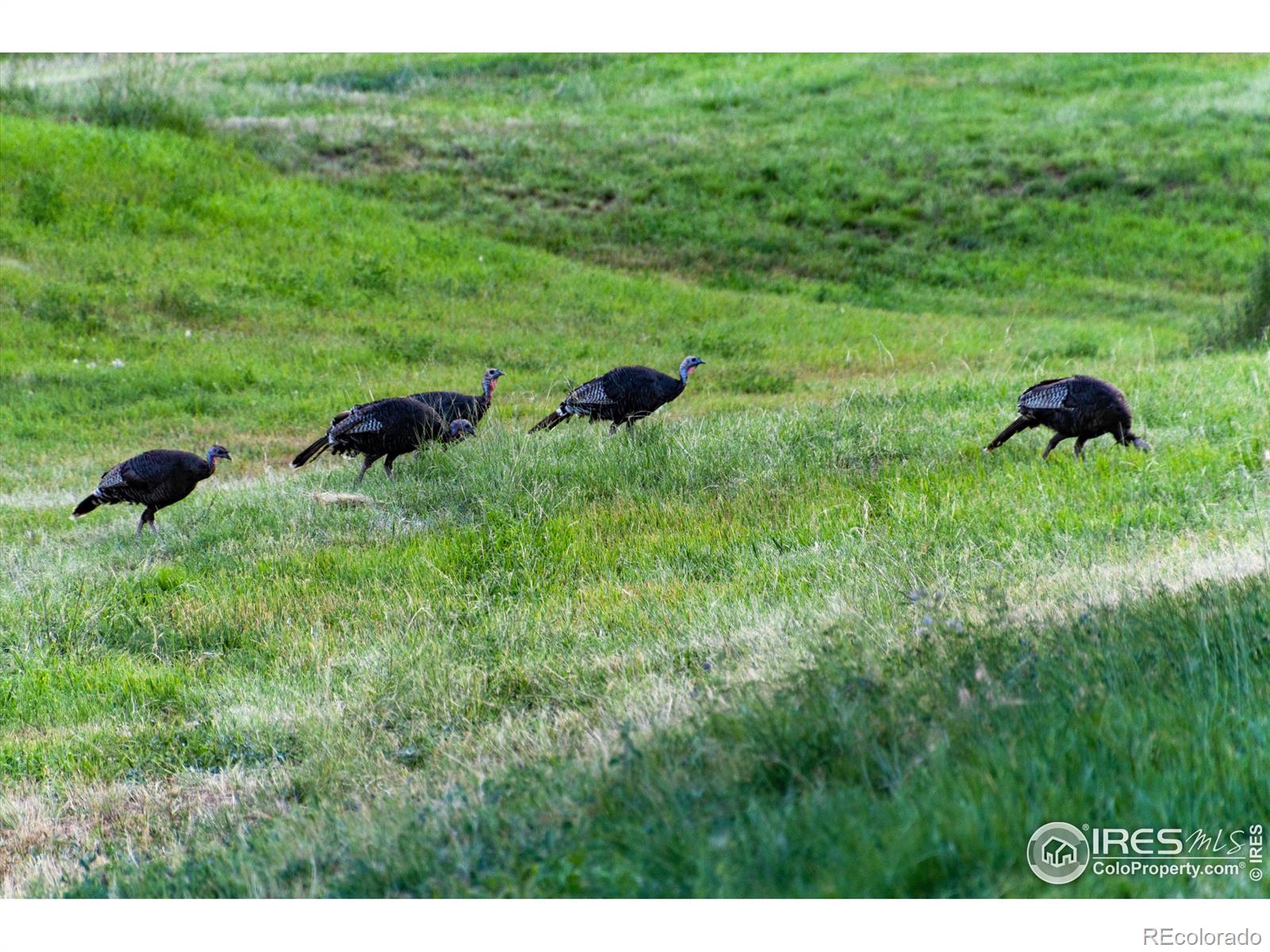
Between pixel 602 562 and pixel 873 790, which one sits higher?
pixel 873 790

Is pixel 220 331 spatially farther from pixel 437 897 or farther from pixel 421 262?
pixel 437 897

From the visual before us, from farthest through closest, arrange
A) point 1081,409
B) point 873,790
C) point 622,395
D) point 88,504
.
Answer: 1. point 622,395
2. point 88,504
3. point 1081,409
4. point 873,790

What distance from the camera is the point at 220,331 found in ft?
69.1

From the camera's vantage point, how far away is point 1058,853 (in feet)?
10.3

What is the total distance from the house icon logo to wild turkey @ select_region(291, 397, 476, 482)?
7860 mm

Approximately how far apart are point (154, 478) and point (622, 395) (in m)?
4.00

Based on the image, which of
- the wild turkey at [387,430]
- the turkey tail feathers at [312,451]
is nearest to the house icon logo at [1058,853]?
the wild turkey at [387,430]

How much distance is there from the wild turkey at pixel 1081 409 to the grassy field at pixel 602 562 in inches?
9.7

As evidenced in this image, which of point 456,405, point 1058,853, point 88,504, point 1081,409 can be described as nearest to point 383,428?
point 456,405

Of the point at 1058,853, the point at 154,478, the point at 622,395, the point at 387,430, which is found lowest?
the point at 154,478

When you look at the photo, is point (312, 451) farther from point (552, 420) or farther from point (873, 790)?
point (873, 790)

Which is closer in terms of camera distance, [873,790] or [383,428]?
[873,790]

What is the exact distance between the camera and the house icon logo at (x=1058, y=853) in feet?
10.0

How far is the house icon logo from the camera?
3.05 metres
